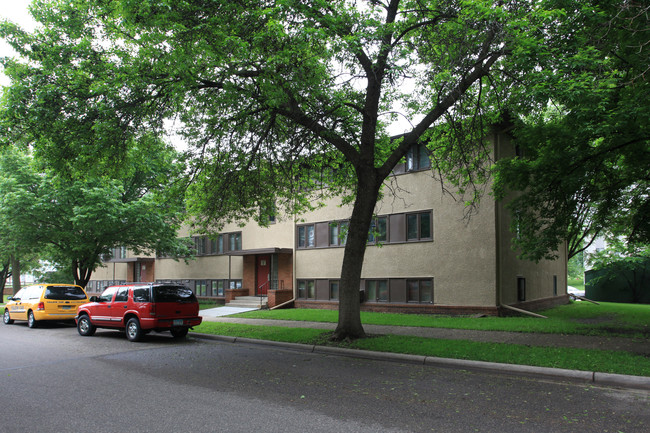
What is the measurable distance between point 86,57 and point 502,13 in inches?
343

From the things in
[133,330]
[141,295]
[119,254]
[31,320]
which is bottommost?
[31,320]

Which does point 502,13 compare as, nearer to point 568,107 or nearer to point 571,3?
point 571,3

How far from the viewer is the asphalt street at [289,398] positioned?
5297mm

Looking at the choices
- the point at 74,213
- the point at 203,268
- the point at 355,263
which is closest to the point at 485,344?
the point at 355,263

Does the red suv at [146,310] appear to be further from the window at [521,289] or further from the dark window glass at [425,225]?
the window at [521,289]

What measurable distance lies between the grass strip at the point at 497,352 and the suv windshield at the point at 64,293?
30.4 feet

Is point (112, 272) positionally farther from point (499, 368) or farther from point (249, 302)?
point (499, 368)

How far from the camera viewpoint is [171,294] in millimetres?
12984

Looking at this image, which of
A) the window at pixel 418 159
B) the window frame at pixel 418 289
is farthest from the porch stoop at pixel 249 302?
the window at pixel 418 159

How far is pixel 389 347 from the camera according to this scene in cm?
1000

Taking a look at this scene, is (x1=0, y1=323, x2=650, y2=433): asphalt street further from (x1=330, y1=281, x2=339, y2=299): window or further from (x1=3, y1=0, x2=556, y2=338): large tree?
(x1=330, y1=281, x2=339, y2=299): window

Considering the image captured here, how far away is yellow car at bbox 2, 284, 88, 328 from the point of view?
16891mm

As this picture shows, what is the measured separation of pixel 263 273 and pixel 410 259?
9.13 m

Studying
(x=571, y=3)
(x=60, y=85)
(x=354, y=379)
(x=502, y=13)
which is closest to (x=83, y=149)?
(x=60, y=85)
